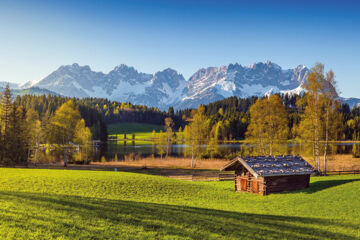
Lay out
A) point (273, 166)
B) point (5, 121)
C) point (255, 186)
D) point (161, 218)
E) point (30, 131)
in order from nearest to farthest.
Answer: point (161, 218) < point (273, 166) < point (255, 186) < point (5, 121) < point (30, 131)

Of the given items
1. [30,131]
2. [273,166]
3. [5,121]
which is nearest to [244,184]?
[273,166]

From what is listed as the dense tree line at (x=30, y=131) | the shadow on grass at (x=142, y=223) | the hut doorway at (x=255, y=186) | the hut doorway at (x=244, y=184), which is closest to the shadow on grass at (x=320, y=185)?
the hut doorway at (x=255, y=186)

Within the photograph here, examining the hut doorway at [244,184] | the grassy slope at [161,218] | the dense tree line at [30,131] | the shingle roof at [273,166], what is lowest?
the hut doorway at [244,184]

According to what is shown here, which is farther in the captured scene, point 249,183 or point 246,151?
point 246,151

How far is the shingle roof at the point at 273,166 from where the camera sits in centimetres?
3178

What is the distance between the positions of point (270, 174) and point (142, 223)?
2084 centimetres

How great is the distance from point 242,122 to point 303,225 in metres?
173

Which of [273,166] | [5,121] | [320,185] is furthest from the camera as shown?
[5,121]

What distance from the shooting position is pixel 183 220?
16203 millimetres

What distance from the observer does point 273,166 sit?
33.1 metres

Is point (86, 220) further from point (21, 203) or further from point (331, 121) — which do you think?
point (331, 121)

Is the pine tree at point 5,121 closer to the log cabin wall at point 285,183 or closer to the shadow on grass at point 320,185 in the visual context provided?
the log cabin wall at point 285,183

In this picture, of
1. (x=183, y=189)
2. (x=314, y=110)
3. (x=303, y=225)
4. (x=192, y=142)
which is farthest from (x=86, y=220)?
(x=192, y=142)

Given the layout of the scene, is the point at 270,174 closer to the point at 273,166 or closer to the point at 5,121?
the point at 273,166
